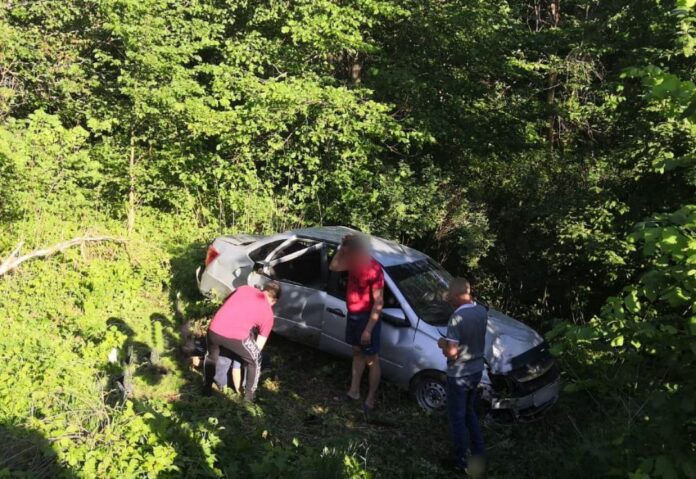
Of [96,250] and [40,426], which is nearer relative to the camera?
[40,426]

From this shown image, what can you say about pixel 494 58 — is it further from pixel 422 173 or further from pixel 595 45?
pixel 422 173

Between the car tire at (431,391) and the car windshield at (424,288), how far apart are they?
58 cm

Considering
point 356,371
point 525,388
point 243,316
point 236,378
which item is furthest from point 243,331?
point 525,388

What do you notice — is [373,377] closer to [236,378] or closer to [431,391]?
[431,391]

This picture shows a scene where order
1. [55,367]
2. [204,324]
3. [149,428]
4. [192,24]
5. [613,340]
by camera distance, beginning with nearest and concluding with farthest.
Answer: [613,340], [149,428], [55,367], [204,324], [192,24]

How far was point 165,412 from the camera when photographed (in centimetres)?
508

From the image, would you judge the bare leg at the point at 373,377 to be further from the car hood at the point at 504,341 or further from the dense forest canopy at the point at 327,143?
the dense forest canopy at the point at 327,143

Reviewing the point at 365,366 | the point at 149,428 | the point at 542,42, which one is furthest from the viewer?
the point at 542,42

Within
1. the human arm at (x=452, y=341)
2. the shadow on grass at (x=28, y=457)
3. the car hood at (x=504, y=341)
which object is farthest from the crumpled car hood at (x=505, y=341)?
the shadow on grass at (x=28, y=457)

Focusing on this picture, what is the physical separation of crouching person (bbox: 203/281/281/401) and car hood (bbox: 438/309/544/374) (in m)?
1.86

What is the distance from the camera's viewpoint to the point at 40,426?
177 inches

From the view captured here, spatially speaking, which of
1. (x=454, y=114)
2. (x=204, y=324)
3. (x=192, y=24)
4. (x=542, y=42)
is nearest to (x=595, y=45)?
(x=542, y=42)

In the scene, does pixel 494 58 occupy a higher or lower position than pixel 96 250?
higher

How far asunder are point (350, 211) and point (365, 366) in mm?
4396
